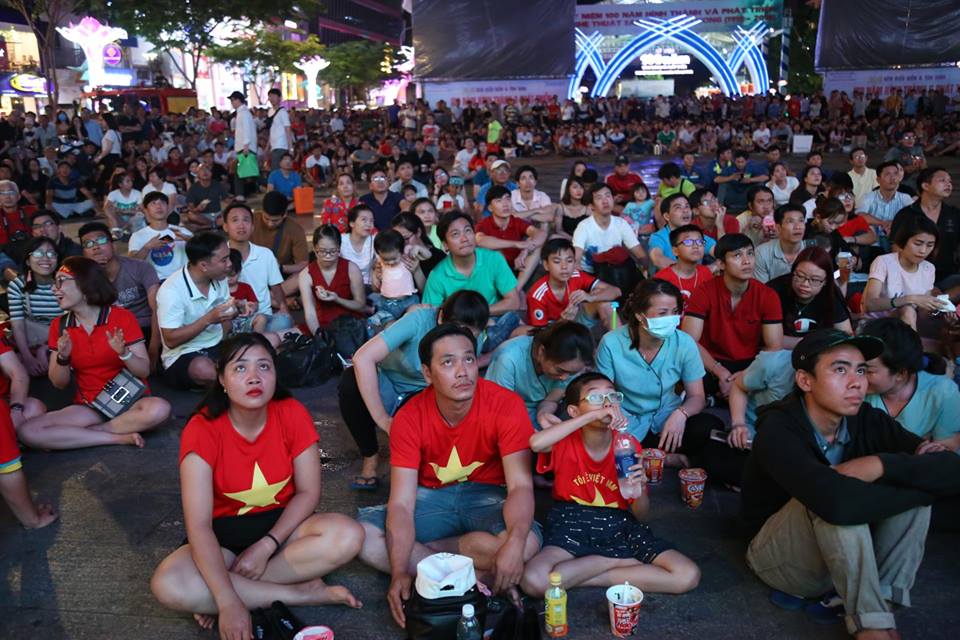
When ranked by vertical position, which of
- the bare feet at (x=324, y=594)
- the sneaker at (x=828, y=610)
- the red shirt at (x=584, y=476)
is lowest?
the sneaker at (x=828, y=610)

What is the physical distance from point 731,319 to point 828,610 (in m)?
2.10

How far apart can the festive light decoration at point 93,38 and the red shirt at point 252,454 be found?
28.4 m

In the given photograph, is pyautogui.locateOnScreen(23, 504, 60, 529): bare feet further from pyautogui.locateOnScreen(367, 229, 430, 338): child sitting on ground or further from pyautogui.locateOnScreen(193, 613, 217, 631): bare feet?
pyautogui.locateOnScreen(367, 229, 430, 338): child sitting on ground

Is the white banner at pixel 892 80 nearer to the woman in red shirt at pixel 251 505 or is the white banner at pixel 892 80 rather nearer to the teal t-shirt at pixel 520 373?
the teal t-shirt at pixel 520 373

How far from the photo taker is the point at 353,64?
48.6 metres

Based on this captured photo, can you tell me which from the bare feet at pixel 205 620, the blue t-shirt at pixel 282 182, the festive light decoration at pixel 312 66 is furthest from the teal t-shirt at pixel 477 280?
the festive light decoration at pixel 312 66

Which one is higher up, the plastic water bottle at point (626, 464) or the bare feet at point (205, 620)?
the plastic water bottle at point (626, 464)

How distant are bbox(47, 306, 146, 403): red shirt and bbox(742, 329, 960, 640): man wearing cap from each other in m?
3.39

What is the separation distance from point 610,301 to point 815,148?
19988 mm

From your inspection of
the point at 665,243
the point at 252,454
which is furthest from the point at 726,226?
the point at 252,454

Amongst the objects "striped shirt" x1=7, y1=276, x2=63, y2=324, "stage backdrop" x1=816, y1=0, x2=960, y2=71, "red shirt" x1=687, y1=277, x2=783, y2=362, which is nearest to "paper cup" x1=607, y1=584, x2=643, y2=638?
"red shirt" x1=687, y1=277, x2=783, y2=362

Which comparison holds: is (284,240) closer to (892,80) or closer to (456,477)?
(456,477)

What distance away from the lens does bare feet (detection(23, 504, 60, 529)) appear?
3781 mm

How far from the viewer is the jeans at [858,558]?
266 centimetres
